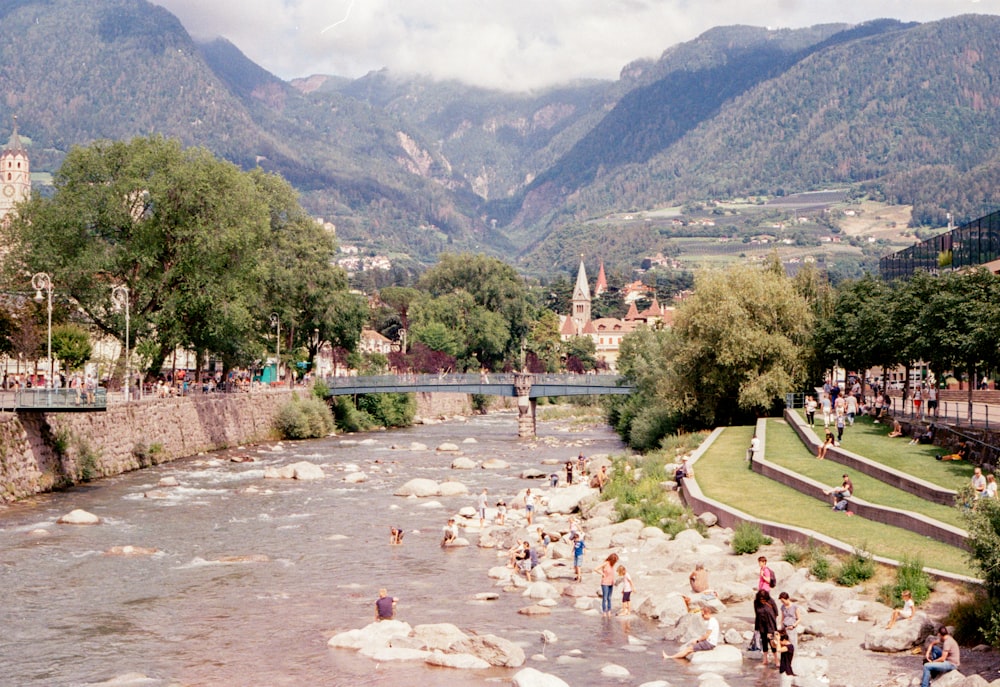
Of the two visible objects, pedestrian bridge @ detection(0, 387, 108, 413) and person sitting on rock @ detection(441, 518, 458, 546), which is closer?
person sitting on rock @ detection(441, 518, 458, 546)

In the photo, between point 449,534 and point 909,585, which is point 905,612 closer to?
point 909,585

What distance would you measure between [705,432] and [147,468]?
97.7ft

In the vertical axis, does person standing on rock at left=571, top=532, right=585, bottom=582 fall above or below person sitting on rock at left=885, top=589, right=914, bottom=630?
below

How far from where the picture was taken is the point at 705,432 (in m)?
65.4

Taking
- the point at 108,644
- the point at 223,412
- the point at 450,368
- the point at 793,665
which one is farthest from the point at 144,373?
the point at 450,368

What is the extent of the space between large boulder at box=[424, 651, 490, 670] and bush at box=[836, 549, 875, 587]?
30.4 feet

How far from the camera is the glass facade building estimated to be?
230 feet

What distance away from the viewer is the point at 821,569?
2959 centimetres

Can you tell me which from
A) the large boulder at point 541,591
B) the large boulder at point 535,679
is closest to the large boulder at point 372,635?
the large boulder at point 535,679

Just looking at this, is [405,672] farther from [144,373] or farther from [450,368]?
[450,368]

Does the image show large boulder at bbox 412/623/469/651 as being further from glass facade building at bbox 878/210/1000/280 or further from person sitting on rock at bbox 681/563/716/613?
glass facade building at bbox 878/210/1000/280

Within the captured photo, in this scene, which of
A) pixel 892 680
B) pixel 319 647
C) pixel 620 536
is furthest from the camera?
pixel 620 536

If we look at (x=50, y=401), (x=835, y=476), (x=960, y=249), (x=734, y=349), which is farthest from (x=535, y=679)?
(x=960, y=249)

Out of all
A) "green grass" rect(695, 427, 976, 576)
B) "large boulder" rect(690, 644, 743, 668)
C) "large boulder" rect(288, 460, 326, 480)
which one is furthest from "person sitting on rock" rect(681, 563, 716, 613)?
"large boulder" rect(288, 460, 326, 480)
